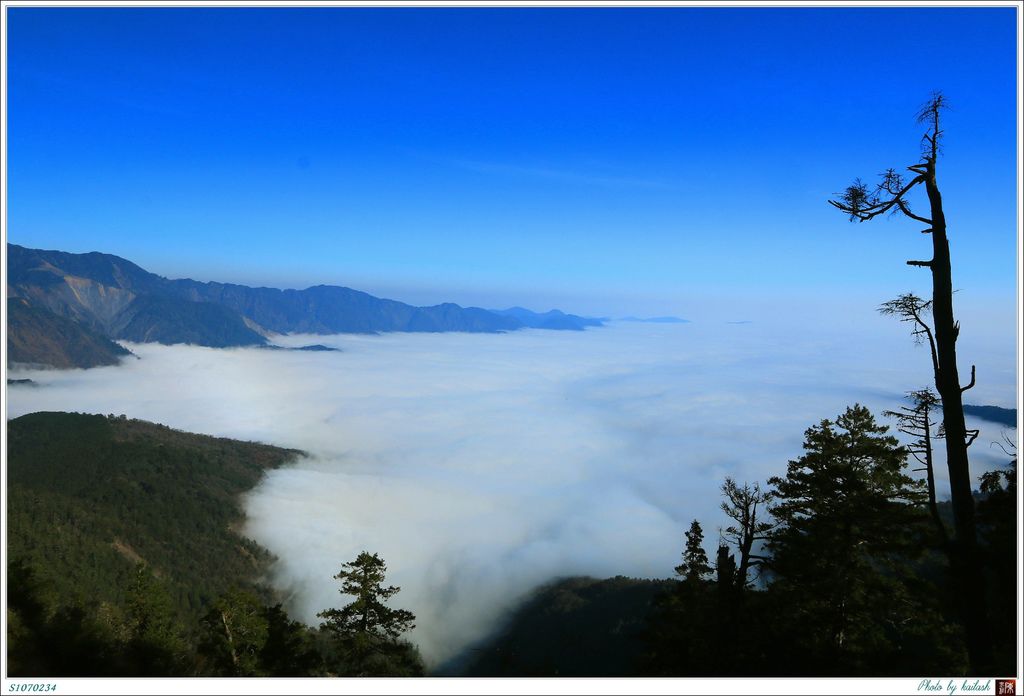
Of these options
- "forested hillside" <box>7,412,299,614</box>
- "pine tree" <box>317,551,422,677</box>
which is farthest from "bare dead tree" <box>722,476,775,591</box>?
"forested hillside" <box>7,412,299,614</box>

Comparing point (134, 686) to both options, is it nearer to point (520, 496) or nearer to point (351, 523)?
point (351, 523)

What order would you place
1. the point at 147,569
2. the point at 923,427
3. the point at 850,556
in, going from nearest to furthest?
1. the point at 923,427
2. the point at 850,556
3. the point at 147,569

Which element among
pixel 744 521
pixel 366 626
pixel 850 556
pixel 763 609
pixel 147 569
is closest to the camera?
pixel 744 521

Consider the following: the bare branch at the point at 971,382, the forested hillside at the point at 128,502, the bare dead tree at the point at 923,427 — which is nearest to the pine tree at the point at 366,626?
the bare dead tree at the point at 923,427

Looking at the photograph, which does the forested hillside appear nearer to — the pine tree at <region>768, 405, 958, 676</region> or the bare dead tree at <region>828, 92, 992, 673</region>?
the pine tree at <region>768, 405, 958, 676</region>

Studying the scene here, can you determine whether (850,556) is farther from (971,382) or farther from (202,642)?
(202,642)

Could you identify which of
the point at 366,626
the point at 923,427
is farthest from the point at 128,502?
the point at 923,427

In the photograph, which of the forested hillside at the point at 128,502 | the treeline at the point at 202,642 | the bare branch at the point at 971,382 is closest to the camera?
the bare branch at the point at 971,382

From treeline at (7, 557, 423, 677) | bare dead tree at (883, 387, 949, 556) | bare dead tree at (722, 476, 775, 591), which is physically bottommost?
treeline at (7, 557, 423, 677)

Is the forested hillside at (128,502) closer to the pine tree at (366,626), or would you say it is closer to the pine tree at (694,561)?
the pine tree at (366,626)

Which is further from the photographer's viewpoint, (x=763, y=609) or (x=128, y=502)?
(x=128, y=502)

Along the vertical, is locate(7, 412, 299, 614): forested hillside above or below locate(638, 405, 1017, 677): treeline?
below
